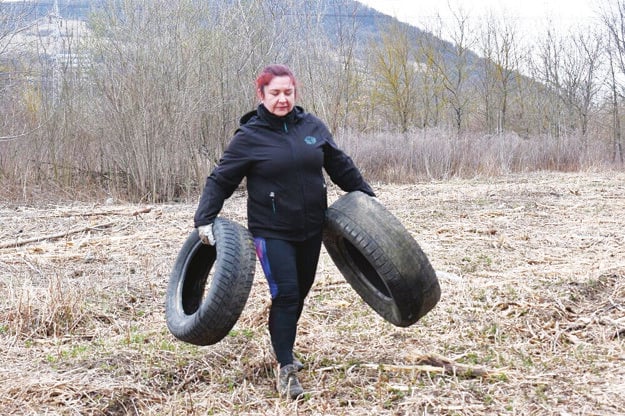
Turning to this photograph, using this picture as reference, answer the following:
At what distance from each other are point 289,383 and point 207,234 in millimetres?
943

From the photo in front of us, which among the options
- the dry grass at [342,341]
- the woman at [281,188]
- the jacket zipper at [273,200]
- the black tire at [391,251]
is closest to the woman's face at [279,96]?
the woman at [281,188]

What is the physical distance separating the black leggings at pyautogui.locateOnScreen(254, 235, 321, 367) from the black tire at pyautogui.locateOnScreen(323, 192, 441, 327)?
0.21 meters

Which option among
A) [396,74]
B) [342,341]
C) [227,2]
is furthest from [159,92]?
[396,74]

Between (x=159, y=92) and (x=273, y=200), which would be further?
(x=159, y=92)

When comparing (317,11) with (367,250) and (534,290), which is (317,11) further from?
(367,250)

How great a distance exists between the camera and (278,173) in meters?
3.66

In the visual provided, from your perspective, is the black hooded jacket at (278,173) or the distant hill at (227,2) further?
the distant hill at (227,2)

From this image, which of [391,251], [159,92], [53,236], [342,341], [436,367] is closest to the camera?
[391,251]

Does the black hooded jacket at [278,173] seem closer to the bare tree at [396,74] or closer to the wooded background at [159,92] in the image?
the wooded background at [159,92]

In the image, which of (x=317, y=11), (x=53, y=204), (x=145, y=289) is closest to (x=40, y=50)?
(x=53, y=204)

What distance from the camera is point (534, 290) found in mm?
5711

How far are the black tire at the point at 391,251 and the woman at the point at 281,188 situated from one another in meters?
0.18

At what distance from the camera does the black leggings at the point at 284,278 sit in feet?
12.2

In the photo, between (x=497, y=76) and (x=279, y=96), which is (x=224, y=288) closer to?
(x=279, y=96)
